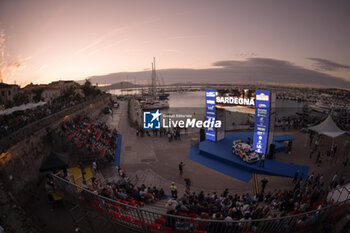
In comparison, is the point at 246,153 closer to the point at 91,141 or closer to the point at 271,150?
the point at 271,150

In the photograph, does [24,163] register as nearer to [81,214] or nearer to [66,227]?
[66,227]

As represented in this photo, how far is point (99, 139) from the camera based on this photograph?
1912 centimetres

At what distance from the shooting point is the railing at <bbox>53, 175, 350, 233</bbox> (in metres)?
5.43

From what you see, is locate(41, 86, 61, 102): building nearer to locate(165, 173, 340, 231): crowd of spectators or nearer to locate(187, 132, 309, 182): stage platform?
locate(187, 132, 309, 182): stage platform

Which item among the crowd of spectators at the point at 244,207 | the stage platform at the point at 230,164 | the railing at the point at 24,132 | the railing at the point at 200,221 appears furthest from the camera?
the stage platform at the point at 230,164

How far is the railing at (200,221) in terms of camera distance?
543 centimetres

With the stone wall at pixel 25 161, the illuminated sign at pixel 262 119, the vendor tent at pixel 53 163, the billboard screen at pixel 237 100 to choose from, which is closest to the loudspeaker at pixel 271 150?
the illuminated sign at pixel 262 119

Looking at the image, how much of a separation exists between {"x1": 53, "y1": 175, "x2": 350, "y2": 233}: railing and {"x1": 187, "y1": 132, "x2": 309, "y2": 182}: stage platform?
21.8ft

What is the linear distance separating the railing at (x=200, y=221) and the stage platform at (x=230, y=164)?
665 centimetres

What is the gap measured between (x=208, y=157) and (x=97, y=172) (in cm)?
937

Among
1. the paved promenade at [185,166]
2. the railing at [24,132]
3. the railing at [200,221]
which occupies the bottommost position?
the paved promenade at [185,166]

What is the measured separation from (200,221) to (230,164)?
989cm

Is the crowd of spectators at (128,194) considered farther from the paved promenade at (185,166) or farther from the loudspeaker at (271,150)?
the loudspeaker at (271,150)

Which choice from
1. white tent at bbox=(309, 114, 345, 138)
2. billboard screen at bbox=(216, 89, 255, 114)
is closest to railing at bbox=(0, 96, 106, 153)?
billboard screen at bbox=(216, 89, 255, 114)
